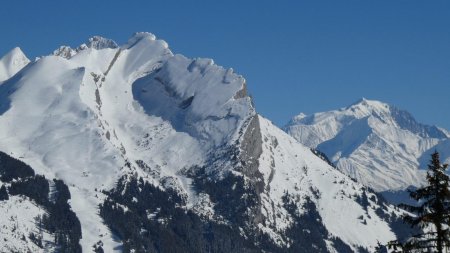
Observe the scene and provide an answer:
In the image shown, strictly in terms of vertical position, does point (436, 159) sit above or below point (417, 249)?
above

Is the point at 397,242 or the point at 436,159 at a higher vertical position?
the point at 436,159

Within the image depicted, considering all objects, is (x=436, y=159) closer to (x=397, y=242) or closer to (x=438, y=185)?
(x=438, y=185)

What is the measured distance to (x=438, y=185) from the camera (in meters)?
68.7

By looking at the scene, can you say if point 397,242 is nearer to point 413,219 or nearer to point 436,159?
point 413,219

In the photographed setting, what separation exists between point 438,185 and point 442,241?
3831 mm

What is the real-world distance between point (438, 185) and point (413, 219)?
2920 mm

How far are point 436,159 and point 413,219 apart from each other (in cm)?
445

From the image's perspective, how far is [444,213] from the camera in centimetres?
6875

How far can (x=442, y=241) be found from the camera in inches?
2689

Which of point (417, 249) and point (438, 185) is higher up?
point (438, 185)

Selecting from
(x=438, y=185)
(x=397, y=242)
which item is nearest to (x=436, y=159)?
(x=438, y=185)

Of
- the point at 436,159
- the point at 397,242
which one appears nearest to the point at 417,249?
the point at 397,242

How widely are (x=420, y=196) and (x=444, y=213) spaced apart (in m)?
2.02
